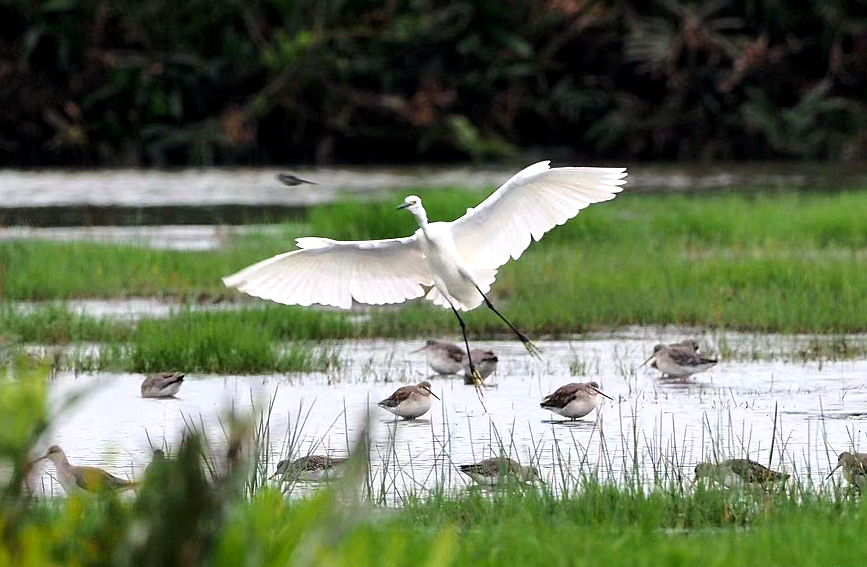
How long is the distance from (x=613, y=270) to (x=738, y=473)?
24.6 feet

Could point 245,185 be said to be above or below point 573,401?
below

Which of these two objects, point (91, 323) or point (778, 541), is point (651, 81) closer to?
point (91, 323)

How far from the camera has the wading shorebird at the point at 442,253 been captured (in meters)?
9.45

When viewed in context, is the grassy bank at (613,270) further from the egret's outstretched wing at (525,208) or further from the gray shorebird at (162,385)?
the gray shorebird at (162,385)

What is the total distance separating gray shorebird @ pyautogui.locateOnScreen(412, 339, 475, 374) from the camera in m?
10.5

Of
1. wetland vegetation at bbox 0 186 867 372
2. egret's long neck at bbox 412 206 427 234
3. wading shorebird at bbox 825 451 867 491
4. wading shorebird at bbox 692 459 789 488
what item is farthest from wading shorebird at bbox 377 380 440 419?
wading shorebird at bbox 825 451 867 491

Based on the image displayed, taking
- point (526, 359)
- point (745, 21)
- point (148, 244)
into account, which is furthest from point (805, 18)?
point (526, 359)

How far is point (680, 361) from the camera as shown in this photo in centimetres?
1004

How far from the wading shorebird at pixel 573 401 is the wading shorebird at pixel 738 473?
189 centimetres

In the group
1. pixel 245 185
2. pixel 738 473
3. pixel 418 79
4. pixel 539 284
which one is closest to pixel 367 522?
pixel 738 473

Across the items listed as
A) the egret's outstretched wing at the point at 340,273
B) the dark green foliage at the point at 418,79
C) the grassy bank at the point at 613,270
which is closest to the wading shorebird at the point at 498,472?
the egret's outstretched wing at the point at 340,273

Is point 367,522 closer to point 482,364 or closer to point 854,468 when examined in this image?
point 854,468

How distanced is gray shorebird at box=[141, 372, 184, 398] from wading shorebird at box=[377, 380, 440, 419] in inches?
46.6

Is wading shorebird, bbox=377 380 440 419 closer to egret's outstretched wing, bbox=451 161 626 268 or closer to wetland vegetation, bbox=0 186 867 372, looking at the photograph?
egret's outstretched wing, bbox=451 161 626 268
